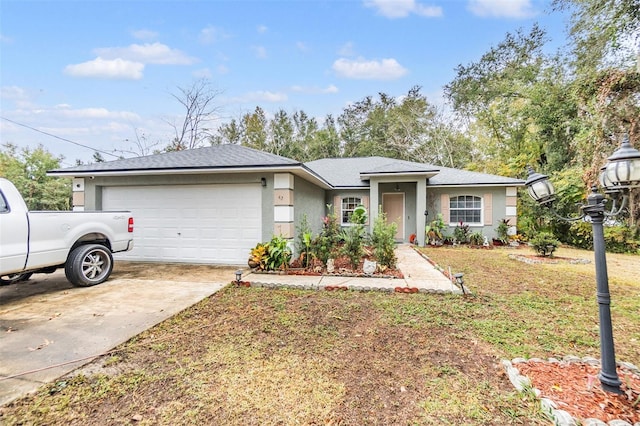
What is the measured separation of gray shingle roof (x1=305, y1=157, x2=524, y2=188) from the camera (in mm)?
11695

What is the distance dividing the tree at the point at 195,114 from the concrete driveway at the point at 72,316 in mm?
16453

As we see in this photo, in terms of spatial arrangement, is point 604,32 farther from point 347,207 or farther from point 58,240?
point 58,240

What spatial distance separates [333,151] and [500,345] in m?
25.9

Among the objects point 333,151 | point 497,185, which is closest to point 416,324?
point 497,185

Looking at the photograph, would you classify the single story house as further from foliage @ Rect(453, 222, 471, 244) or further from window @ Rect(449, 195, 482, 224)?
window @ Rect(449, 195, 482, 224)

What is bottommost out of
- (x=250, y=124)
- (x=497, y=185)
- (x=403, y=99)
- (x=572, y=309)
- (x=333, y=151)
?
(x=572, y=309)

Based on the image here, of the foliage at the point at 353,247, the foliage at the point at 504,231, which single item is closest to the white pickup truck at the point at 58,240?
the foliage at the point at 353,247

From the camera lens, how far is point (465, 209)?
12.6 m

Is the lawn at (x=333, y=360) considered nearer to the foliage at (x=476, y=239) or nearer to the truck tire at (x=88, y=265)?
the truck tire at (x=88, y=265)

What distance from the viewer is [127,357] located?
280 cm

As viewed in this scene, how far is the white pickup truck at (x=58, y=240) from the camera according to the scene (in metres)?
4.16

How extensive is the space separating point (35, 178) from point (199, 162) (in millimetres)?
24505

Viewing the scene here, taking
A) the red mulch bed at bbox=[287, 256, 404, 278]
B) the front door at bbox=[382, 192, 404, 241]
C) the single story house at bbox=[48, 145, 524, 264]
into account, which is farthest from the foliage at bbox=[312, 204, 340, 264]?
the front door at bbox=[382, 192, 404, 241]

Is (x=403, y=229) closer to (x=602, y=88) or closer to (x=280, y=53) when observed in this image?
(x=602, y=88)
